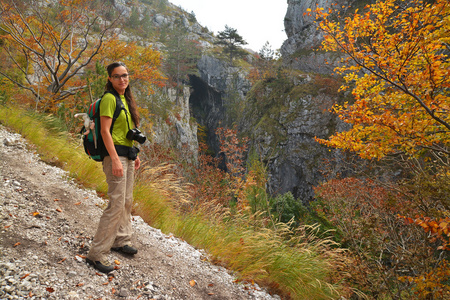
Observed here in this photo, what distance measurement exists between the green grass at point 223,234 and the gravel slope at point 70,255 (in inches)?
10.4

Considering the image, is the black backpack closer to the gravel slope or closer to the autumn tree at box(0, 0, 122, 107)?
the gravel slope

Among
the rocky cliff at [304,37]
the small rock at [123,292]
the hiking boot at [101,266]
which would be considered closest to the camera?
the small rock at [123,292]

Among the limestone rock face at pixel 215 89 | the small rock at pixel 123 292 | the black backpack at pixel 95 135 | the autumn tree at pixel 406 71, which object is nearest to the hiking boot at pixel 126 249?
the small rock at pixel 123 292

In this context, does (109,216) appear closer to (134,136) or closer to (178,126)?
(134,136)

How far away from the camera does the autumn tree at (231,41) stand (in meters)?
39.8

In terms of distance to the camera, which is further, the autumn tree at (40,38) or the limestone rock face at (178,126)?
the limestone rock face at (178,126)

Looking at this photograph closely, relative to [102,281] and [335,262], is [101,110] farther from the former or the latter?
[335,262]

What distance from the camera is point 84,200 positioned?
3.56m

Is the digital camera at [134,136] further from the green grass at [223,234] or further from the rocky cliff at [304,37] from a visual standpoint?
the rocky cliff at [304,37]

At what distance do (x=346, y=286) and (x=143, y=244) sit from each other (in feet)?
9.68

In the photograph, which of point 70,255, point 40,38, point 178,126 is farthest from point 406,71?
point 178,126

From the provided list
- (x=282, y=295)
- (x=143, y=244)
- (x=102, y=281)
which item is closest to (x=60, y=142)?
(x=143, y=244)

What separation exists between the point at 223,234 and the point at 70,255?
213cm

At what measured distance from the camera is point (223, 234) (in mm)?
3822
